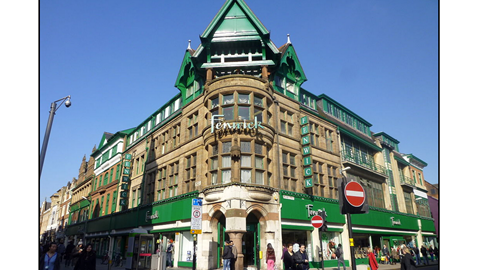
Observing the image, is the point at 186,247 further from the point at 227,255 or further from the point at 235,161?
the point at 227,255

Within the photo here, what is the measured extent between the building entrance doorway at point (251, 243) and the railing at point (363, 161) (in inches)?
522

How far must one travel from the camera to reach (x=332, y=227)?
24.5 metres

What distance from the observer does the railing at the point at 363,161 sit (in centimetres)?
3003

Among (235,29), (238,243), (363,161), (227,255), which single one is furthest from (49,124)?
(363,161)

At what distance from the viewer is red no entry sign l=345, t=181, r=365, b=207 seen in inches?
251

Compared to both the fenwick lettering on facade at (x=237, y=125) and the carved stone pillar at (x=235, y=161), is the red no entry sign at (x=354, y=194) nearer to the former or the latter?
the carved stone pillar at (x=235, y=161)

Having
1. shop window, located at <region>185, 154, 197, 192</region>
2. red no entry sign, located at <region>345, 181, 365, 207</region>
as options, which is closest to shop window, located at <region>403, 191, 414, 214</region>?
shop window, located at <region>185, 154, 197, 192</region>

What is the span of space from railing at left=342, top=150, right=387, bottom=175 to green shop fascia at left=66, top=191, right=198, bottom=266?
16.3 m

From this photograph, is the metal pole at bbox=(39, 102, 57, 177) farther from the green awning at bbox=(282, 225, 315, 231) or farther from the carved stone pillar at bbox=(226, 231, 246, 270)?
the green awning at bbox=(282, 225, 315, 231)

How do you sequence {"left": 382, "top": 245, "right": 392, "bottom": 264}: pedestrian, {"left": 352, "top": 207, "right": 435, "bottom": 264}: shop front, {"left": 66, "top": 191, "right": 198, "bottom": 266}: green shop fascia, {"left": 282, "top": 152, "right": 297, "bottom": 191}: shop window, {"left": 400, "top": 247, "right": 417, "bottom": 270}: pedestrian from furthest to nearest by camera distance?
{"left": 382, "top": 245, "right": 392, "bottom": 264}: pedestrian < {"left": 352, "top": 207, "right": 435, "bottom": 264}: shop front < {"left": 66, "top": 191, "right": 198, "bottom": 266}: green shop fascia < {"left": 282, "top": 152, "right": 297, "bottom": 191}: shop window < {"left": 400, "top": 247, "right": 417, "bottom": 270}: pedestrian

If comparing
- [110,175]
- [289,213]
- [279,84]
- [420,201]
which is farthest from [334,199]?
[110,175]

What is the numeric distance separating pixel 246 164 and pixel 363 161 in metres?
18.3

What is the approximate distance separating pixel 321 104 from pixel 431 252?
20318 millimetres

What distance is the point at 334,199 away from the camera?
25.9 metres
